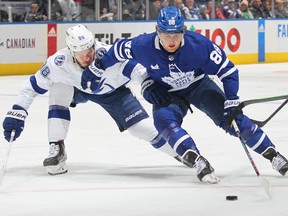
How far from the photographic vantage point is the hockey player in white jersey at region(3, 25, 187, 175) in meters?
5.92

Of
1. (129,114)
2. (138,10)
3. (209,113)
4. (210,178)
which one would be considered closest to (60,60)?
(129,114)

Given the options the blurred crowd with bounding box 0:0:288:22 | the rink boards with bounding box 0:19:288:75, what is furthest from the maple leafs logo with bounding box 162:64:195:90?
the blurred crowd with bounding box 0:0:288:22

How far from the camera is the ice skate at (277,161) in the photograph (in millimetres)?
5703

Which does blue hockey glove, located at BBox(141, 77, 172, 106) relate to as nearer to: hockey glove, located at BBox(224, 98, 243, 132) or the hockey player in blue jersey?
the hockey player in blue jersey

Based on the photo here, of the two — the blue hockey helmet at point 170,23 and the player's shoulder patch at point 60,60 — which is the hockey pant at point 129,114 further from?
the blue hockey helmet at point 170,23

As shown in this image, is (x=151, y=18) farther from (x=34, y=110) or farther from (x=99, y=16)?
(x=34, y=110)

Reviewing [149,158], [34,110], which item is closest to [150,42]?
[149,158]

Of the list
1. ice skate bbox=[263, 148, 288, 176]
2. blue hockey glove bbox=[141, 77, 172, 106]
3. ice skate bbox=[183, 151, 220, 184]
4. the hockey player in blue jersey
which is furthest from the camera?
blue hockey glove bbox=[141, 77, 172, 106]

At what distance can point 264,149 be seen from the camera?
576 centimetres

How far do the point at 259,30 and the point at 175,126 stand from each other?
12016 millimetres

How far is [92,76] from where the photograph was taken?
19.2 ft

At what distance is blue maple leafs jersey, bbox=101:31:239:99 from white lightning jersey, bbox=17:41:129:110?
7.2 inches

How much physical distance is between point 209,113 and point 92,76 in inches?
30.4

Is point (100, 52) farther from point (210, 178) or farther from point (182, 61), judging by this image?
point (210, 178)
